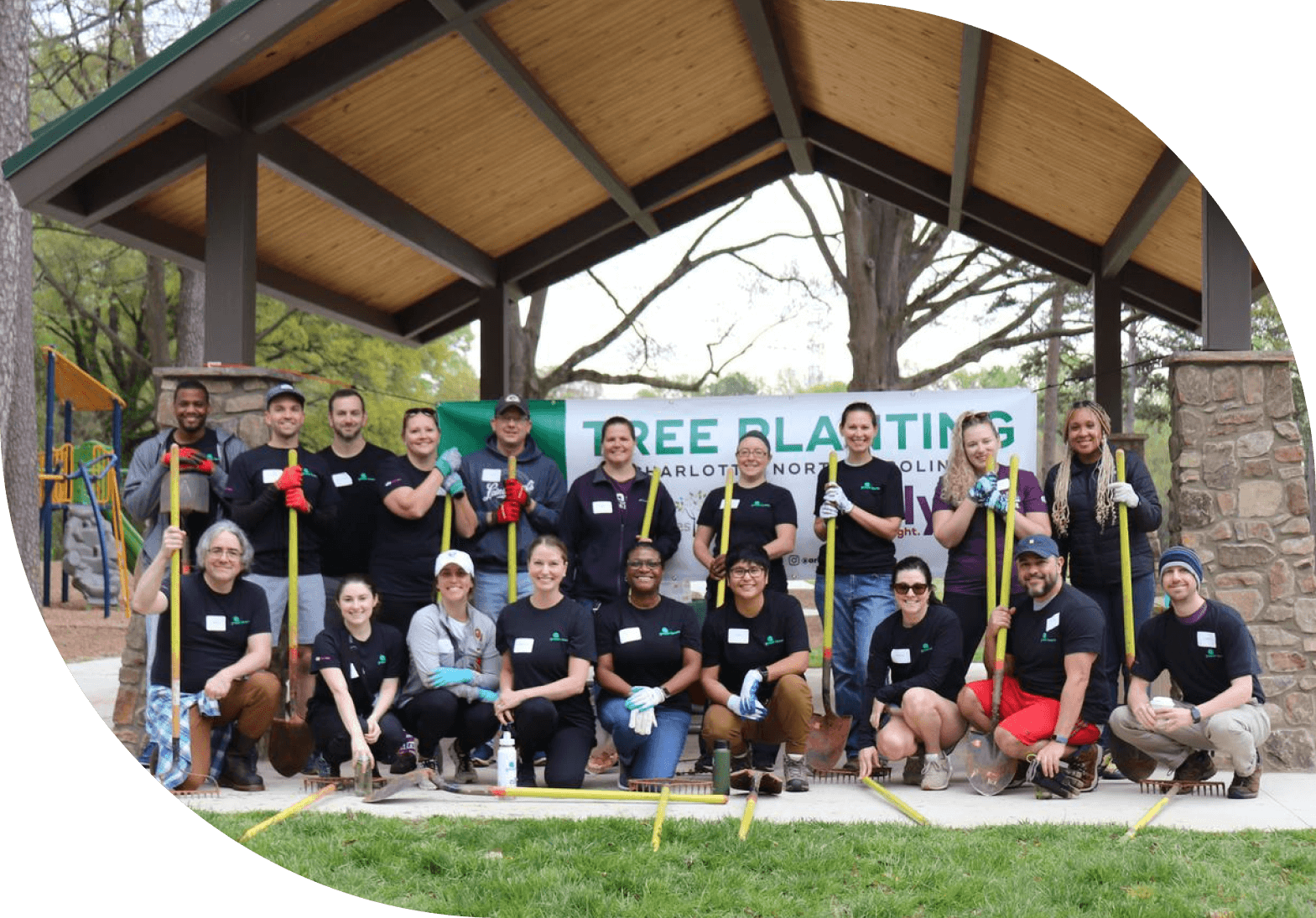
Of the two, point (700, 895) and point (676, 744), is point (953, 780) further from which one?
point (700, 895)

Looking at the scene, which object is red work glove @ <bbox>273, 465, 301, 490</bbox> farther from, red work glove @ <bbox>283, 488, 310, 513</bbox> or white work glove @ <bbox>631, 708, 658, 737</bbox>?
white work glove @ <bbox>631, 708, 658, 737</bbox>

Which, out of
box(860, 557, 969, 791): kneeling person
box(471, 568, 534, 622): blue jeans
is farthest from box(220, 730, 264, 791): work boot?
box(860, 557, 969, 791): kneeling person

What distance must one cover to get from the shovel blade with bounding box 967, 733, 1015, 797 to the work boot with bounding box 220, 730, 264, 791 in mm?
3507

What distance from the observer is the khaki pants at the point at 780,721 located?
6.42m

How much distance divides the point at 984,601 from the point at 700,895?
3.05 meters

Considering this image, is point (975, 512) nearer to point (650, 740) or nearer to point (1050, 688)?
point (1050, 688)

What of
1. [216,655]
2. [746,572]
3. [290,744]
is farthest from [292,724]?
[746,572]

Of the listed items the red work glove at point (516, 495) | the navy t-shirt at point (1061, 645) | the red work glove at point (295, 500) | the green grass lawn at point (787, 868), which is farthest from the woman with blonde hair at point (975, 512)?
the red work glove at point (295, 500)

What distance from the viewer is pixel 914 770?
6504mm

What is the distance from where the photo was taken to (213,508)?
23.0 ft

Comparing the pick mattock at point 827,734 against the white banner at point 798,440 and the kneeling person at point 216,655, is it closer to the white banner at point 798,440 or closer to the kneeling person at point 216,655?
the white banner at point 798,440

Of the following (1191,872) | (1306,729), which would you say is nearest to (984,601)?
(1306,729)

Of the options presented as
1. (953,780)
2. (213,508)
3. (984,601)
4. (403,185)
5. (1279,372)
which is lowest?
(953,780)

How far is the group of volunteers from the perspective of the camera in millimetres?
6312
